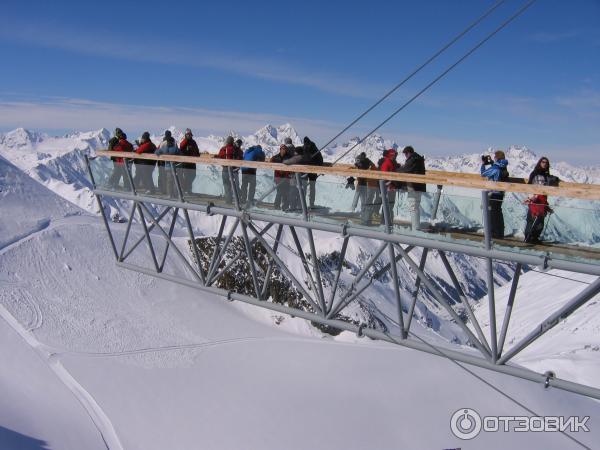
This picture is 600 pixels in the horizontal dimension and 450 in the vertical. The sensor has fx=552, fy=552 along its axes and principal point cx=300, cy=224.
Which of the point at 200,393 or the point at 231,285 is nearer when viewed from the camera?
the point at 200,393

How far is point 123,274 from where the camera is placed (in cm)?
6444

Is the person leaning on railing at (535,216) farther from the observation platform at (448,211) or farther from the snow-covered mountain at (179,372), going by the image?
→ the snow-covered mountain at (179,372)

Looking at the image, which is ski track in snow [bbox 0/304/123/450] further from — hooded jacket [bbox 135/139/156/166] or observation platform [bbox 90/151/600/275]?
observation platform [bbox 90/151/600/275]

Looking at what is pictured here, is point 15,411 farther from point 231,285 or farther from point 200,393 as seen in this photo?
point 231,285

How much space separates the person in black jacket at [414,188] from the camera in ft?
32.3

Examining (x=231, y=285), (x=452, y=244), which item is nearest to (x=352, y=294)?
(x=452, y=244)

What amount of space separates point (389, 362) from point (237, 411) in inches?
735

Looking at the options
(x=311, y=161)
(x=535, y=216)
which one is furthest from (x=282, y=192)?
(x=535, y=216)

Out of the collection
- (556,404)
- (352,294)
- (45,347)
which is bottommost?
(556,404)

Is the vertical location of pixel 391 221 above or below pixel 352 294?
above

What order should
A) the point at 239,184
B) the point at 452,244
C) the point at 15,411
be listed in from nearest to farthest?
the point at 452,244
the point at 239,184
the point at 15,411

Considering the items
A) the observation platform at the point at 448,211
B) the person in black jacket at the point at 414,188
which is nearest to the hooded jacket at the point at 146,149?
the observation platform at the point at 448,211

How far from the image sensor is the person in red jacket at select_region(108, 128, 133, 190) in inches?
613

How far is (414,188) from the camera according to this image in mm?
10695
